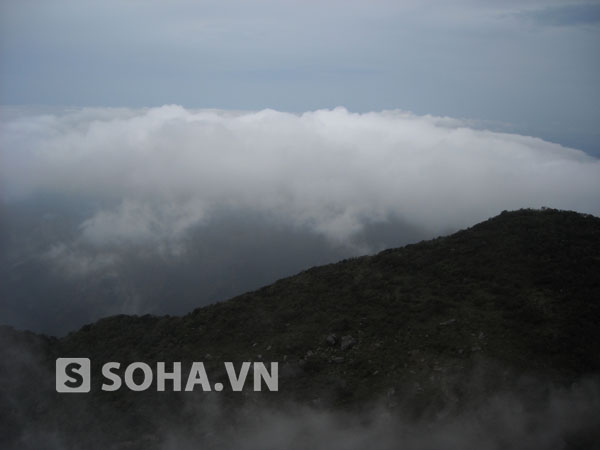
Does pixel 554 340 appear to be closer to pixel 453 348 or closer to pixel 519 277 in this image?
pixel 453 348

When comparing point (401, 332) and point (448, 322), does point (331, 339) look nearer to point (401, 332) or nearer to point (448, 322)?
point (401, 332)

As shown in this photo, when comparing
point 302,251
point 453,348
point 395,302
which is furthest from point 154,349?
point 302,251

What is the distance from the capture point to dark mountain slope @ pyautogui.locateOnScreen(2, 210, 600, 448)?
18.9 meters

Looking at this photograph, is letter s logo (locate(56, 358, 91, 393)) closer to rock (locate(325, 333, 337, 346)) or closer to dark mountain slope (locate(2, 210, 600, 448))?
dark mountain slope (locate(2, 210, 600, 448))

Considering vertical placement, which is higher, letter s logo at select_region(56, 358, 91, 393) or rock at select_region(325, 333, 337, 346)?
rock at select_region(325, 333, 337, 346)

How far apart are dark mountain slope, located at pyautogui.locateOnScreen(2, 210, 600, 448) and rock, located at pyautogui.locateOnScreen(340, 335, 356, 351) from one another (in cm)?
7

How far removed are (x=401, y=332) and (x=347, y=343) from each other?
9.37 ft

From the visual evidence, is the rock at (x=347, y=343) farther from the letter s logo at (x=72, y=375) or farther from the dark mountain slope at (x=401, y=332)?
the letter s logo at (x=72, y=375)

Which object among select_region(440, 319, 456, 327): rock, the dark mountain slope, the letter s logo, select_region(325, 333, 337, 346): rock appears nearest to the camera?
the dark mountain slope

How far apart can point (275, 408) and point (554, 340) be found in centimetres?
1286

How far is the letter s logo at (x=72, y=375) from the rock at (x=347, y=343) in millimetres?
14479

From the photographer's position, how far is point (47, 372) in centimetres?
2722

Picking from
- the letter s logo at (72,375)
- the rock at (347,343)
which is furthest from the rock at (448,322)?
the letter s logo at (72,375)

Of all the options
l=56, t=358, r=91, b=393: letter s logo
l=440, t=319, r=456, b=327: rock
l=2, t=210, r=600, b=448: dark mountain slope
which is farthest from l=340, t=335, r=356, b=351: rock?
l=56, t=358, r=91, b=393: letter s logo
